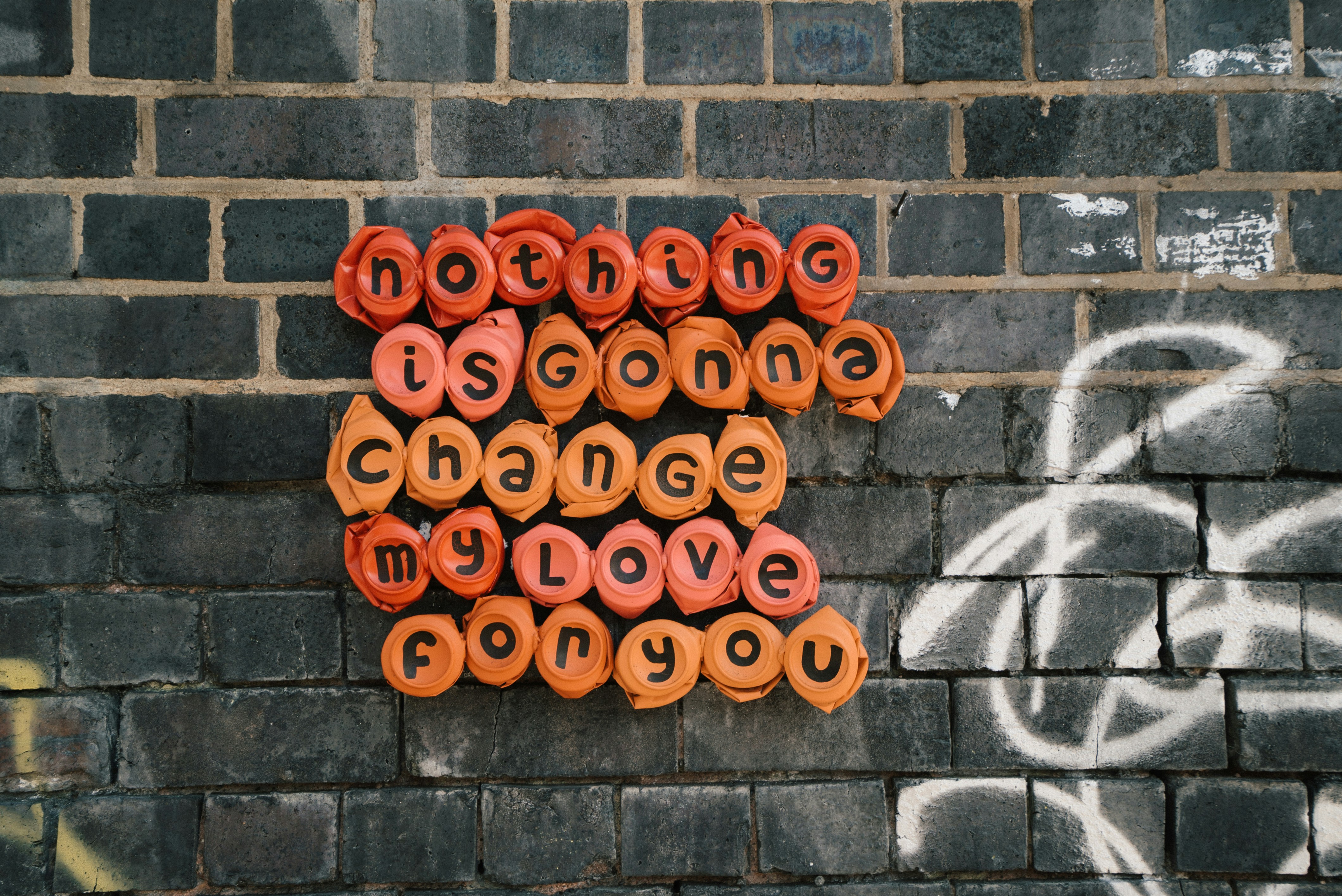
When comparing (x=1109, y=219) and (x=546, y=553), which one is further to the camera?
(x=1109, y=219)

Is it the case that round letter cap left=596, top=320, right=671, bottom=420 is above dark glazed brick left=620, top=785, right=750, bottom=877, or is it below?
above

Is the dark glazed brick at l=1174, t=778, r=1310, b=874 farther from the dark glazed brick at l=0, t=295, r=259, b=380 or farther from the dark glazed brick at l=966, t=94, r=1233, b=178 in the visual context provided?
the dark glazed brick at l=0, t=295, r=259, b=380

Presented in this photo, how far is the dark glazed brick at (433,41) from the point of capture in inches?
54.6

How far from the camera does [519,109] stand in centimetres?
139

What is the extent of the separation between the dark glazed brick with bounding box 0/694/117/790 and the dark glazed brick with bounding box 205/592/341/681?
0.21 meters

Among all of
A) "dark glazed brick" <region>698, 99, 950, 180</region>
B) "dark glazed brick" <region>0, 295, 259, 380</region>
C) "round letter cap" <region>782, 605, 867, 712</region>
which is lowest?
"round letter cap" <region>782, 605, 867, 712</region>

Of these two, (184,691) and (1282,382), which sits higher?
(1282,382)

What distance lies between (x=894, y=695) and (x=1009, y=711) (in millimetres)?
202

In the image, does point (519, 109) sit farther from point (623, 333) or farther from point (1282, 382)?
point (1282, 382)

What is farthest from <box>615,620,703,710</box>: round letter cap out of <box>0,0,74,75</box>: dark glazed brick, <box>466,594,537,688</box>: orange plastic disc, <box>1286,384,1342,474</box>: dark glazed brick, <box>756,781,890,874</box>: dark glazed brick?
<box>0,0,74,75</box>: dark glazed brick

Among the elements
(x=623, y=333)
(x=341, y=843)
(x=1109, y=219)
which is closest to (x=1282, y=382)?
(x=1109, y=219)

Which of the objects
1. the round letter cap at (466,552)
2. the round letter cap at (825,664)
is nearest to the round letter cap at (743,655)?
the round letter cap at (825,664)

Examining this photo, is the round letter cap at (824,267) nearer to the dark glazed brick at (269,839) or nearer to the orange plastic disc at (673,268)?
the orange plastic disc at (673,268)

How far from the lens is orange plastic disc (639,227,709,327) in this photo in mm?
1305
